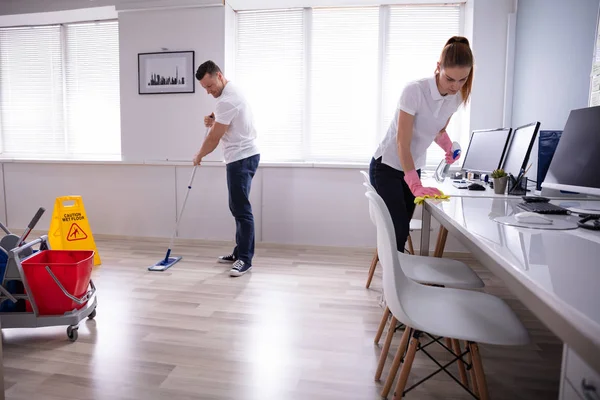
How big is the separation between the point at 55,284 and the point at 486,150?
8.51 ft

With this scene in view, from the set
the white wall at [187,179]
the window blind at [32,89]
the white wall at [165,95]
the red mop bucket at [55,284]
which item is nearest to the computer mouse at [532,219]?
the red mop bucket at [55,284]

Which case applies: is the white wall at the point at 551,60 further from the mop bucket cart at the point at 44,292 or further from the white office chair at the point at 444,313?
the mop bucket cart at the point at 44,292

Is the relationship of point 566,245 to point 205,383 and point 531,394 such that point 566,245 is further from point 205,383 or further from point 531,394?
point 205,383

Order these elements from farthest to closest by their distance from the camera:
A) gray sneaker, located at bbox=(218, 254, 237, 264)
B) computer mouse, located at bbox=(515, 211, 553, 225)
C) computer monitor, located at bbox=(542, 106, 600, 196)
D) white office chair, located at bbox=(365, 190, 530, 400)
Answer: gray sneaker, located at bbox=(218, 254, 237, 264), computer monitor, located at bbox=(542, 106, 600, 196), computer mouse, located at bbox=(515, 211, 553, 225), white office chair, located at bbox=(365, 190, 530, 400)

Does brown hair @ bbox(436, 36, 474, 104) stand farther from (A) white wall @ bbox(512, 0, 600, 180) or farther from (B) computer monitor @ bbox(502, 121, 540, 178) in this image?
(A) white wall @ bbox(512, 0, 600, 180)

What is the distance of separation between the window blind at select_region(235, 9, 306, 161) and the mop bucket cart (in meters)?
2.38

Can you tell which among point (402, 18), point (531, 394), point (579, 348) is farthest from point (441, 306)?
point (402, 18)

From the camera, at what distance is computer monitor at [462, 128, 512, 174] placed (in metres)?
2.40

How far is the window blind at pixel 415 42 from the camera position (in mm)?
3664

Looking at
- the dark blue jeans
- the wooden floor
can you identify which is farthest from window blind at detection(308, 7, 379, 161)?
the wooden floor

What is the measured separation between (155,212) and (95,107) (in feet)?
4.54

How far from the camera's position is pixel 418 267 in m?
1.70

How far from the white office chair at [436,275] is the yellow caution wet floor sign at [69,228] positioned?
102 inches

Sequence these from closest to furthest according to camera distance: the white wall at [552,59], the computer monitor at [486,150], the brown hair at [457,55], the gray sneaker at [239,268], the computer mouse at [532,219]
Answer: the computer mouse at [532,219], the brown hair at [457,55], the white wall at [552,59], the computer monitor at [486,150], the gray sneaker at [239,268]
